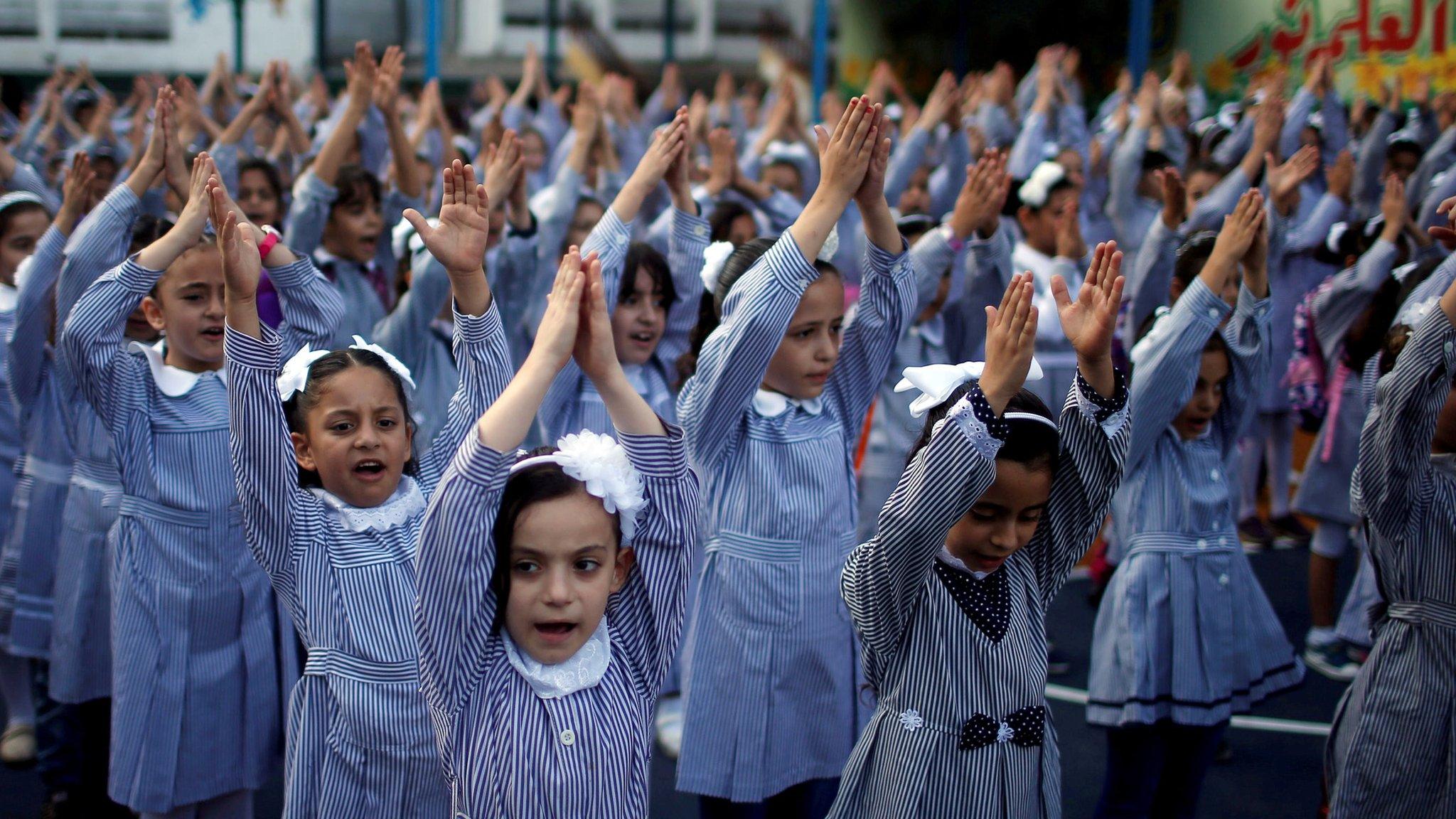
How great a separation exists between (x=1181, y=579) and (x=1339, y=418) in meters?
2.22

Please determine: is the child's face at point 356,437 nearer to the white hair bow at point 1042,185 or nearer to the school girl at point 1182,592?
the school girl at point 1182,592

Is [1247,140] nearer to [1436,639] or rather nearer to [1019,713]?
[1436,639]

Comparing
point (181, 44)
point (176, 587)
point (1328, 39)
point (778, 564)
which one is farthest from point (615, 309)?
point (181, 44)

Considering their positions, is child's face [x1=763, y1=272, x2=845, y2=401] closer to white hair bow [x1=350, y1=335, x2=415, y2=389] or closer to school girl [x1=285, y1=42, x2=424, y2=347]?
white hair bow [x1=350, y1=335, x2=415, y2=389]

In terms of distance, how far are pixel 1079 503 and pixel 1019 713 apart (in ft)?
1.17

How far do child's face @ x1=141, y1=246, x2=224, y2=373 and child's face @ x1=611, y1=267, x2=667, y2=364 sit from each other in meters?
1.05

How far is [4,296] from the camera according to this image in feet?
12.5

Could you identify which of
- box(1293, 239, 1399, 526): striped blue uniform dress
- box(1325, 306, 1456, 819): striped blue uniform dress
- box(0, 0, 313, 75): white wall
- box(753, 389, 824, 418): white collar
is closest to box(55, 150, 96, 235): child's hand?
box(753, 389, 824, 418): white collar

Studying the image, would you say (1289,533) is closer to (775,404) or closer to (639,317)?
(639,317)

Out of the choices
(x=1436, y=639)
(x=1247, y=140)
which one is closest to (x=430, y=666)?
(x=1436, y=639)

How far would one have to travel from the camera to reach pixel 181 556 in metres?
2.89

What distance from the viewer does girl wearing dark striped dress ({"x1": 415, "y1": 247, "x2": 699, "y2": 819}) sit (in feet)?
5.70

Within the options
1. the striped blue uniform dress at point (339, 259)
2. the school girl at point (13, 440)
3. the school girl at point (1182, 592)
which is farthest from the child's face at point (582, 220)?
the school girl at point (1182, 592)

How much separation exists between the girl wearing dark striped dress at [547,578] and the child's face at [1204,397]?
5.07ft
